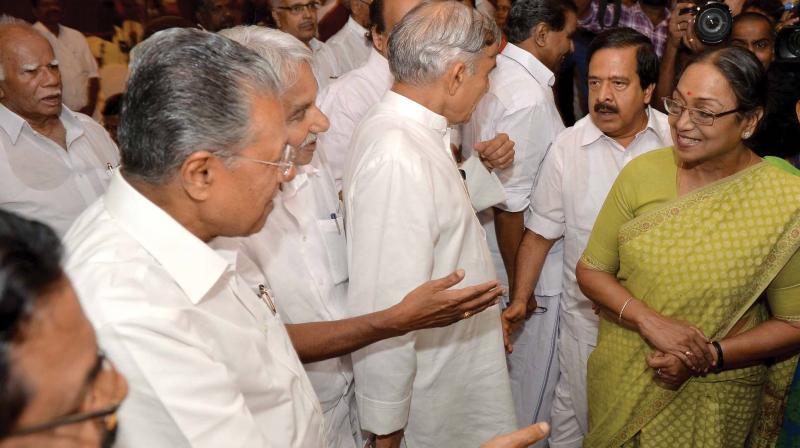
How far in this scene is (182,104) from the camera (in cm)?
99

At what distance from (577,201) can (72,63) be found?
12.1ft

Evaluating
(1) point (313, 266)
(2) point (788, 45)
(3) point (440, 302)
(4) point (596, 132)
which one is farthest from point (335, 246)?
(2) point (788, 45)

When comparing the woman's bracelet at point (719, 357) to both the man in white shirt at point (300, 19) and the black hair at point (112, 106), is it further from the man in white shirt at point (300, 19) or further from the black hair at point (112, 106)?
the black hair at point (112, 106)

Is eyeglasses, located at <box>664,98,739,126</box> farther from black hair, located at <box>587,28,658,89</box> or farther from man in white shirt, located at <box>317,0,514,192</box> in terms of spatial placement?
man in white shirt, located at <box>317,0,514,192</box>

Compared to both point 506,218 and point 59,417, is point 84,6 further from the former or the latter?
point 59,417

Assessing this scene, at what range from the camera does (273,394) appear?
1131 millimetres

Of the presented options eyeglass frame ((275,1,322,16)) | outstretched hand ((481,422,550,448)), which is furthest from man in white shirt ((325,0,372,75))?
outstretched hand ((481,422,550,448))

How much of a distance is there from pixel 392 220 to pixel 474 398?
2.04ft

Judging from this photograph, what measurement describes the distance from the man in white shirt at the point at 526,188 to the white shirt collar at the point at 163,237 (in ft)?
6.03

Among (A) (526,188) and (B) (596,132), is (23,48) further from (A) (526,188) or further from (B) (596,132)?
(B) (596,132)

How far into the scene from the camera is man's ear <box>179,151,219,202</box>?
40.1 inches

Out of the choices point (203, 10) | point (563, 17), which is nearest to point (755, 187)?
point (563, 17)

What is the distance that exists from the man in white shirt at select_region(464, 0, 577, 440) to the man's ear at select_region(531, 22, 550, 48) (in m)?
0.14

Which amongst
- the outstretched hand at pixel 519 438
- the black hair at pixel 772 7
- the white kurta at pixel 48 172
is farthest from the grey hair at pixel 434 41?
the black hair at pixel 772 7
